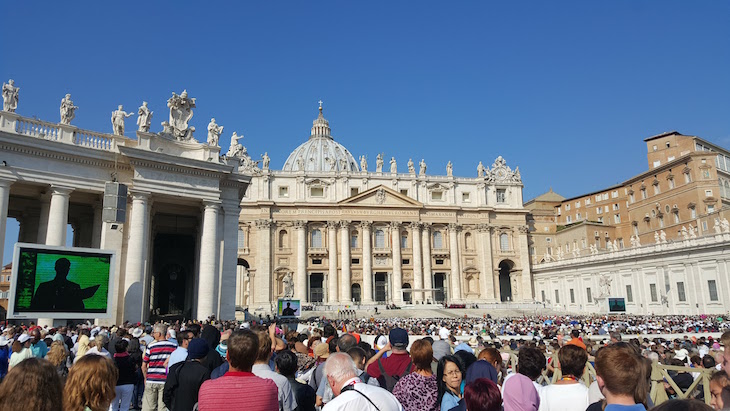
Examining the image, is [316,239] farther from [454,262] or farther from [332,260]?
[454,262]

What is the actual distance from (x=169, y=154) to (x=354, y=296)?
1741 inches

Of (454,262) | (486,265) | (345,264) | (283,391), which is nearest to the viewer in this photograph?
(283,391)

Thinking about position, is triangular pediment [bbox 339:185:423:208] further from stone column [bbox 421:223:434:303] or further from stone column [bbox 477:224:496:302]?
stone column [bbox 477:224:496:302]

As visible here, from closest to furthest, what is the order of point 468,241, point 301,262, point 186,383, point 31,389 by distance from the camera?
point 31,389 → point 186,383 → point 301,262 → point 468,241

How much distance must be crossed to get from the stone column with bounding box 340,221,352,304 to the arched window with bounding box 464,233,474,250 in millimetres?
15901

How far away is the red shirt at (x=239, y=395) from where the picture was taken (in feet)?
12.9

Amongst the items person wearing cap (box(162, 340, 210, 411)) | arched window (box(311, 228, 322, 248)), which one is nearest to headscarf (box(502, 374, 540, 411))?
person wearing cap (box(162, 340, 210, 411))

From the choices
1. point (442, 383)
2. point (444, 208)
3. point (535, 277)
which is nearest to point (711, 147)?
point (535, 277)

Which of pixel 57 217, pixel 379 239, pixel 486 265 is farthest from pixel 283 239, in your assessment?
pixel 57 217

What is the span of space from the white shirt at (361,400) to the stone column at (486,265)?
64023mm

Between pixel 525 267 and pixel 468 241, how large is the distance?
819 centimetres

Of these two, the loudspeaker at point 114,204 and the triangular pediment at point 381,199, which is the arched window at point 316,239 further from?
the loudspeaker at point 114,204

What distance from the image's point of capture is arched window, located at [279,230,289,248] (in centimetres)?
6266

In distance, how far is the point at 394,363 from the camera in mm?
5957
